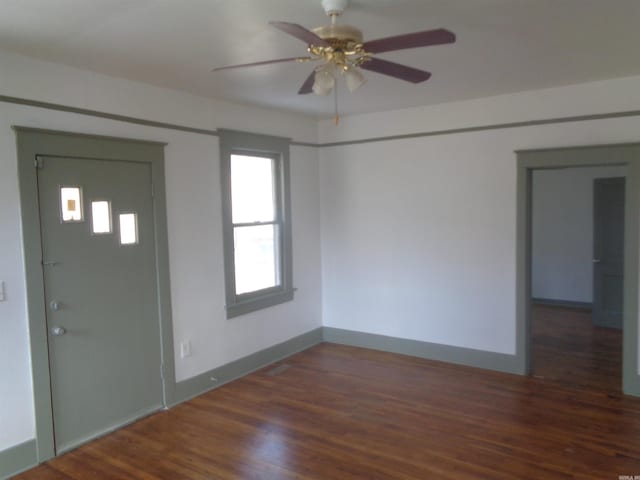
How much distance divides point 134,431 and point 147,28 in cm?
289

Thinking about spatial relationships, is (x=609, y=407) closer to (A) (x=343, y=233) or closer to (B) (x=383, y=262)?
(B) (x=383, y=262)

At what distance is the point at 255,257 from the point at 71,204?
2.07 metres

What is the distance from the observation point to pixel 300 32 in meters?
1.90

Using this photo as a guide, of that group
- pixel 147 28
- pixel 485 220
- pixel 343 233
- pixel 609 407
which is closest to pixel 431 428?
pixel 609 407

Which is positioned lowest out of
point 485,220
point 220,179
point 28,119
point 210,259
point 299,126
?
point 210,259

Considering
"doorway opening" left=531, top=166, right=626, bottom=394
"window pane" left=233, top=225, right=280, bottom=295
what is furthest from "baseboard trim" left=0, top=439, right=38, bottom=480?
"doorway opening" left=531, top=166, right=626, bottom=394

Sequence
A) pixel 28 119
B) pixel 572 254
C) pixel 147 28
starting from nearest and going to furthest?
pixel 147 28 → pixel 28 119 → pixel 572 254

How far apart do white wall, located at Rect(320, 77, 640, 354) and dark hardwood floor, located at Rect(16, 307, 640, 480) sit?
0.64 meters

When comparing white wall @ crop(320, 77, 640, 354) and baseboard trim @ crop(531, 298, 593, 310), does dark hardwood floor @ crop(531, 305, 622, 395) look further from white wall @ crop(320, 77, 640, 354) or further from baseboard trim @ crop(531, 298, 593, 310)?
white wall @ crop(320, 77, 640, 354)

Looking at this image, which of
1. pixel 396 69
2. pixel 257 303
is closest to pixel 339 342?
pixel 257 303

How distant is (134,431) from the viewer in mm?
3650

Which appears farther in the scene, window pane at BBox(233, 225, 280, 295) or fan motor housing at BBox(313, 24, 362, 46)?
window pane at BBox(233, 225, 280, 295)

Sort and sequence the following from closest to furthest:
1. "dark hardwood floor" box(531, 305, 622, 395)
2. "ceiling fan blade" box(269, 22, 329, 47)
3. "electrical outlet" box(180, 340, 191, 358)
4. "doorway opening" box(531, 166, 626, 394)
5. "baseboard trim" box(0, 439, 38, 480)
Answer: "ceiling fan blade" box(269, 22, 329, 47) < "baseboard trim" box(0, 439, 38, 480) < "electrical outlet" box(180, 340, 191, 358) < "dark hardwood floor" box(531, 305, 622, 395) < "doorway opening" box(531, 166, 626, 394)

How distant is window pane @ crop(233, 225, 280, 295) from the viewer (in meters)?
4.85
